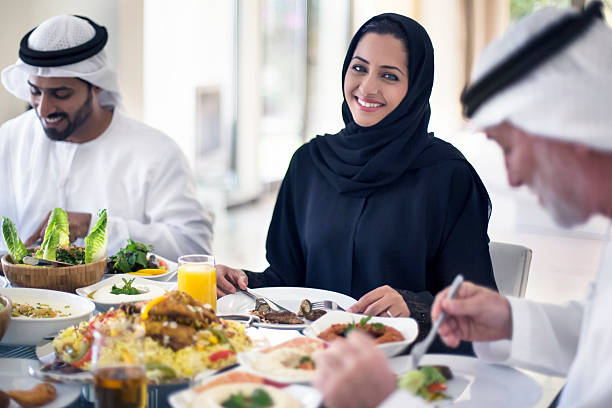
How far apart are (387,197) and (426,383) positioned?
1037 millimetres

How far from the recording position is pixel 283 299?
6.18 feet

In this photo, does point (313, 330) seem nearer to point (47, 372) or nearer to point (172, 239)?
point (47, 372)

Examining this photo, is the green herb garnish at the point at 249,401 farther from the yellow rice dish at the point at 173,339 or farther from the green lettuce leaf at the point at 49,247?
the green lettuce leaf at the point at 49,247

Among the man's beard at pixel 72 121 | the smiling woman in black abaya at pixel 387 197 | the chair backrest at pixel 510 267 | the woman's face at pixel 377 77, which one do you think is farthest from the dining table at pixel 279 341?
Result: the man's beard at pixel 72 121

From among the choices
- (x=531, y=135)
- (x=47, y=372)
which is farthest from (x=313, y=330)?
(x=531, y=135)

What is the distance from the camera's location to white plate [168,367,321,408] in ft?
3.61

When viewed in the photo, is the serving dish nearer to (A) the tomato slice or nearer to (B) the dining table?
(B) the dining table

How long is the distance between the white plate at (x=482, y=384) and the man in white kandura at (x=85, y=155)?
5.06 feet

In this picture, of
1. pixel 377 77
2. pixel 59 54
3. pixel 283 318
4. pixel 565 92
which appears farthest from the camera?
pixel 59 54

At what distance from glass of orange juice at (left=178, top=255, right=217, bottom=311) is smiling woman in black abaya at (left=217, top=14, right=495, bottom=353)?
40cm

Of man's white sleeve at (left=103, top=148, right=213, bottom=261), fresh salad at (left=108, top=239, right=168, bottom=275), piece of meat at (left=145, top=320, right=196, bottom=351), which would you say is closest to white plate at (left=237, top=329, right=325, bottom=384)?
piece of meat at (left=145, top=320, right=196, bottom=351)

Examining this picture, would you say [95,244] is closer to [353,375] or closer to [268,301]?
[268,301]

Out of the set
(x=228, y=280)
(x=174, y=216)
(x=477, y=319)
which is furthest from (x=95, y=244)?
(x=477, y=319)

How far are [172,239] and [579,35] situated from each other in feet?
6.53
